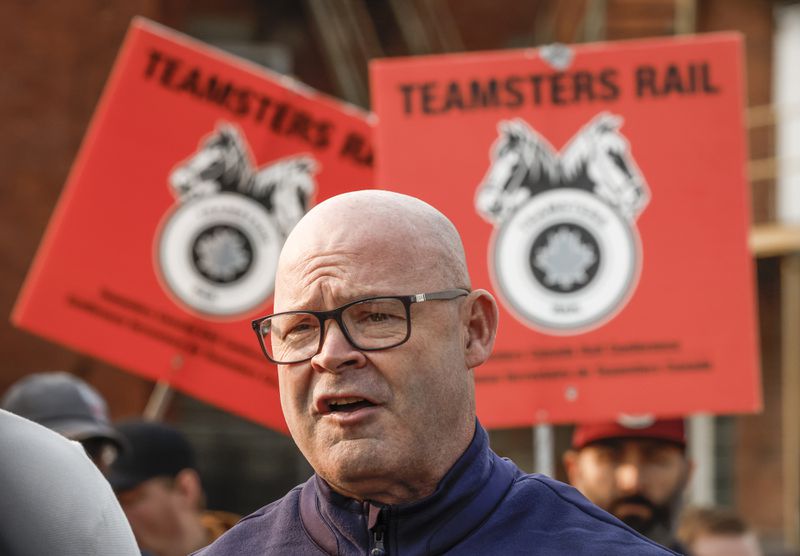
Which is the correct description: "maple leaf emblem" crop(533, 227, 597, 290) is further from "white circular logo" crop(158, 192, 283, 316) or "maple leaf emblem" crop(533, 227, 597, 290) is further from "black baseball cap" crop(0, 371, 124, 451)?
"black baseball cap" crop(0, 371, 124, 451)

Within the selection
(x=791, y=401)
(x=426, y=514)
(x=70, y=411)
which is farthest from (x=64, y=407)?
(x=791, y=401)

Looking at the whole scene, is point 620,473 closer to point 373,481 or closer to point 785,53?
point 373,481

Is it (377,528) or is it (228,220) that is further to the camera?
(228,220)

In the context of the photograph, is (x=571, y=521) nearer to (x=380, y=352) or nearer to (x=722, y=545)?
(x=380, y=352)

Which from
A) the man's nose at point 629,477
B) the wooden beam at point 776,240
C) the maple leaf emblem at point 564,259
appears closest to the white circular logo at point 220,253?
the maple leaf emblem at point 564,259

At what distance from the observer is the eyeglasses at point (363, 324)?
222cm

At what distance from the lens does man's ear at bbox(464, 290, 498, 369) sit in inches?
91.9

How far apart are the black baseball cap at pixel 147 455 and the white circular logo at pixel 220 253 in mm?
719

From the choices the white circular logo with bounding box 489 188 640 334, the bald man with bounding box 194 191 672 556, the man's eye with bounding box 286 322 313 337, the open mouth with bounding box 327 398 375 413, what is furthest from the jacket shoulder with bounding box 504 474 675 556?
the white circular logo with bounding box 489 188 640 334

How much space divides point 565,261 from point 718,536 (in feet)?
5.85

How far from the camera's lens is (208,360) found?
17.6ft

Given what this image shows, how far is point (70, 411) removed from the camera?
4.71 m

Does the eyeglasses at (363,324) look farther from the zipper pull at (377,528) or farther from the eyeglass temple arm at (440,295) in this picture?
the zipper pull at (377,528)

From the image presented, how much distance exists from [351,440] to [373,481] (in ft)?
0.23
